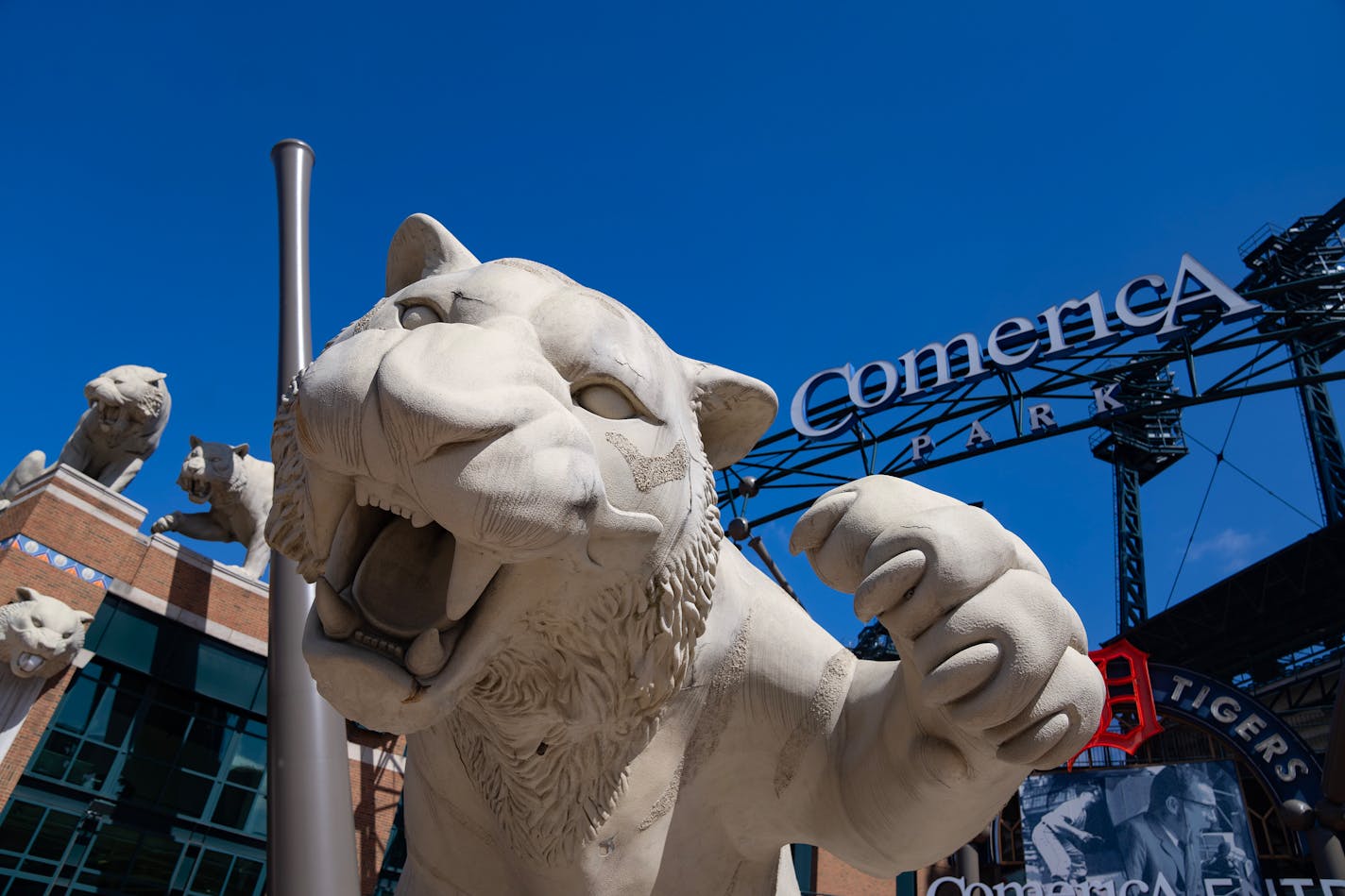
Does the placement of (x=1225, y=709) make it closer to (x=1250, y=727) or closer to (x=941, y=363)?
(x=1250, y=727)

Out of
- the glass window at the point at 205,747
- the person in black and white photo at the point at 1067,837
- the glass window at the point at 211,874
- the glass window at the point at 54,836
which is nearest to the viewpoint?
the glass window at the point at 54,836

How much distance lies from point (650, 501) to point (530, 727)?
0.41 m

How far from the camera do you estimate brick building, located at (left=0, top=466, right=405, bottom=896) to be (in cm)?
890

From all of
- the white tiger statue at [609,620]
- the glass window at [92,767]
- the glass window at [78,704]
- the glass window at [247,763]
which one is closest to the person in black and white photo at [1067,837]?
the glass window at [247,763]

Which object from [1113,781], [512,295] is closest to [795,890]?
[512,295]

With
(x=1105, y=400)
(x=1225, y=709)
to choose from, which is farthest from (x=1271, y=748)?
(x=1105, y=400)

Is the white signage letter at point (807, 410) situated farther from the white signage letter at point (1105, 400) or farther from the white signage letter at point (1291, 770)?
the white signage letter at point (1291, 770)

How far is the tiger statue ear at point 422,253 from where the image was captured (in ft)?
5.55

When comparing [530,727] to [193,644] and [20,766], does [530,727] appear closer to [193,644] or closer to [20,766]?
[20,766]

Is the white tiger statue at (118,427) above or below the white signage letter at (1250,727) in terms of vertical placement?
above

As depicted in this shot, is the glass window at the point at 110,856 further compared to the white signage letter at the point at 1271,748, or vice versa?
the white signage letter at the point at 1271,748

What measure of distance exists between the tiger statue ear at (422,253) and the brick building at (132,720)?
9.36 metres

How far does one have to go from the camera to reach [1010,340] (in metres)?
11.9

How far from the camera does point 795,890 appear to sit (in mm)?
1938
